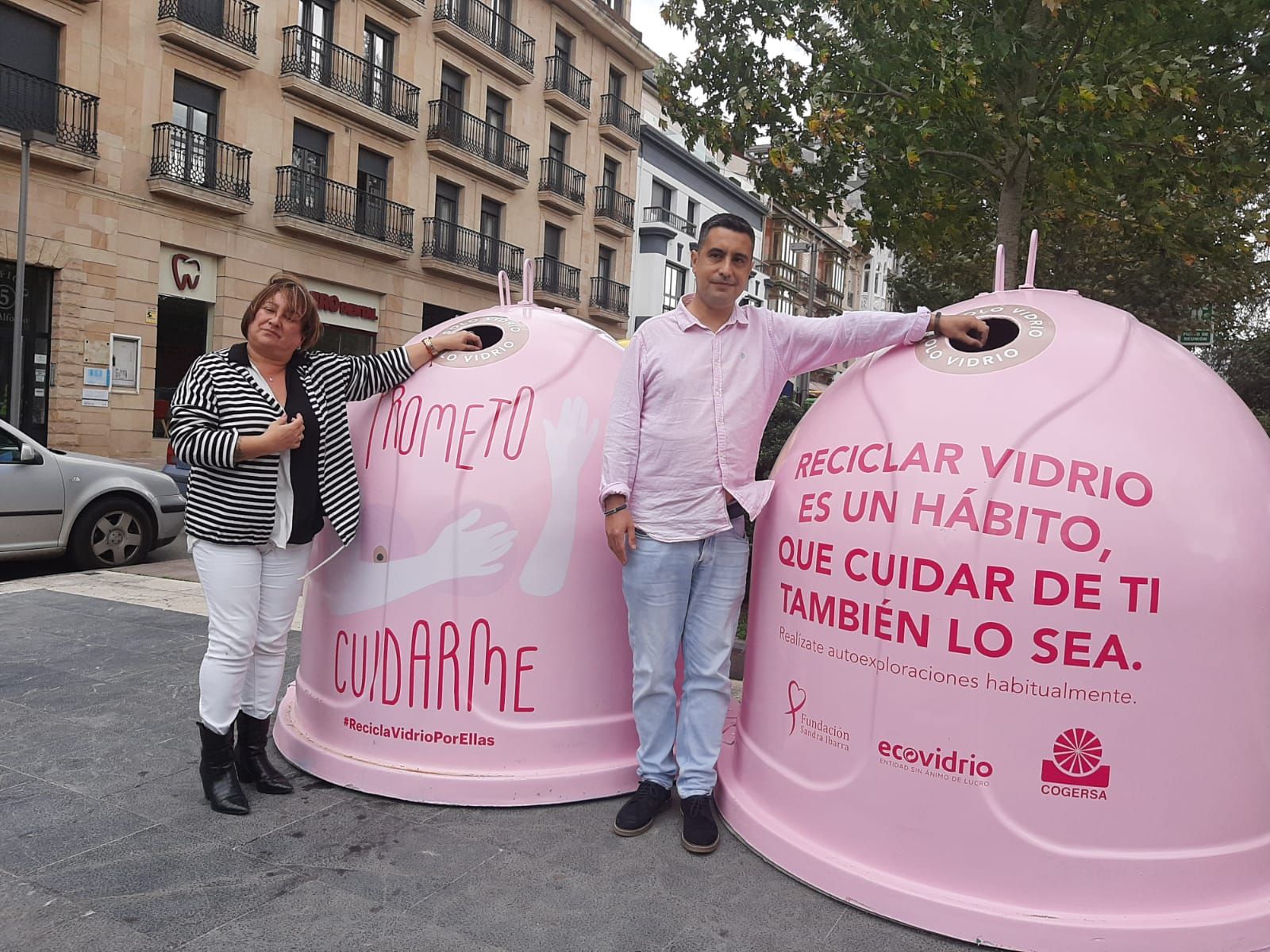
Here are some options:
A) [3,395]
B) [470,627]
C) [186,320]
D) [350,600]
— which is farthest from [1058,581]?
[186,320]

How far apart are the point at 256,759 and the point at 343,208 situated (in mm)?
19696

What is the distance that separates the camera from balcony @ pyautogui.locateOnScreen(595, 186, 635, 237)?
1183 inches

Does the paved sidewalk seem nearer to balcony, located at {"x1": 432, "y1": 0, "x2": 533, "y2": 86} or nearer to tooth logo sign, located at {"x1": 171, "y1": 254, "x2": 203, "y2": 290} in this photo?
tooth logo sign, located at {"x1": 171, "y1": 254, "x2": 203, "y2": 290}

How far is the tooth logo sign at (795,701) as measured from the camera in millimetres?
2902

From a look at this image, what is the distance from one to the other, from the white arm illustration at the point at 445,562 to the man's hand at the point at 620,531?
0.43m

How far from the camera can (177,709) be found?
434cm

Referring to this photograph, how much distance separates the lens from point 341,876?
9.15 feet

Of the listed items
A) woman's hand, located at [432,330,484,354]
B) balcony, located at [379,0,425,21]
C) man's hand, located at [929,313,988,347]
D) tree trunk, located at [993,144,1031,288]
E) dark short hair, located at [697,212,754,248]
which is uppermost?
balcony, located at [379,0,425,21]

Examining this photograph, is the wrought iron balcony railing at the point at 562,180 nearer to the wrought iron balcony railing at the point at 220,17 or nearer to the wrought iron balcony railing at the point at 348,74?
the wrought iron balcony railing at the point at 348,74

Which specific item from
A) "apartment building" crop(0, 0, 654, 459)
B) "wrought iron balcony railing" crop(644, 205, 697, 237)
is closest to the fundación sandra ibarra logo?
"apartment building" crop(0, 0, 654, 459)

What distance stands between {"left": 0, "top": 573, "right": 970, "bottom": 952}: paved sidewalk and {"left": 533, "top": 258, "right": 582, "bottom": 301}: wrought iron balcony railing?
24944 mm

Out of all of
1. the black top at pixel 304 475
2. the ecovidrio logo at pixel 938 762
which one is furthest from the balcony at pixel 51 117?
the ecovidrio logo at pixel 938 762

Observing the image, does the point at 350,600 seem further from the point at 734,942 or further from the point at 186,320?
the point at 186,320

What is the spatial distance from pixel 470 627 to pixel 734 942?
137 centimetres
